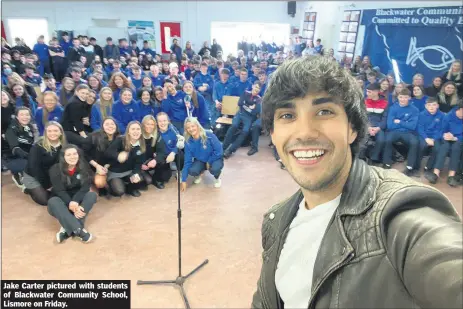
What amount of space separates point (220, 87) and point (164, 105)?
158 centimetres

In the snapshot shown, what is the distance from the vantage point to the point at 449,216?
667 millimetres

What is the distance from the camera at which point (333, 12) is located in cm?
1099

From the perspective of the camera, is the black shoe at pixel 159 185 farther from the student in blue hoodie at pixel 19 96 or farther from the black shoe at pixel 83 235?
the student in blue hoodie at pixel 19 96

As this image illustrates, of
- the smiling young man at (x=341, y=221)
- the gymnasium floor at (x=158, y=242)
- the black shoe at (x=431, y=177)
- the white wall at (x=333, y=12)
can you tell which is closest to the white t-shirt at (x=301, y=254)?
the smiling young man at (x=341, y=221)

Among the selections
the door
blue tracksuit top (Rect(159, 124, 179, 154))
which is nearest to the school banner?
the door

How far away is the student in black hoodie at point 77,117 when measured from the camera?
449 cm

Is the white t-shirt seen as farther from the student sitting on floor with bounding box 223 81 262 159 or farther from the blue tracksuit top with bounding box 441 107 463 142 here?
the student sitting on floor with bounding box 223 81 262 159

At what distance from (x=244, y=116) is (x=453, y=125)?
2.99 metres

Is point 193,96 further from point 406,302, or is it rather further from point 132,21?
point 132,21

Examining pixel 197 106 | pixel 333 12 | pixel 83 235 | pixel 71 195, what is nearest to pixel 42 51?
pixel 197 106

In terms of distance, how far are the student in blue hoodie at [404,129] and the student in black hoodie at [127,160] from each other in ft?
11.1

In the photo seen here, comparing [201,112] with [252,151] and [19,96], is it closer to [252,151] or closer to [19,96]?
[252,151]

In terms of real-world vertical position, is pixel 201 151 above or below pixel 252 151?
above

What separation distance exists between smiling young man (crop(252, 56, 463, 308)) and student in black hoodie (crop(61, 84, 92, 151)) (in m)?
4.07
